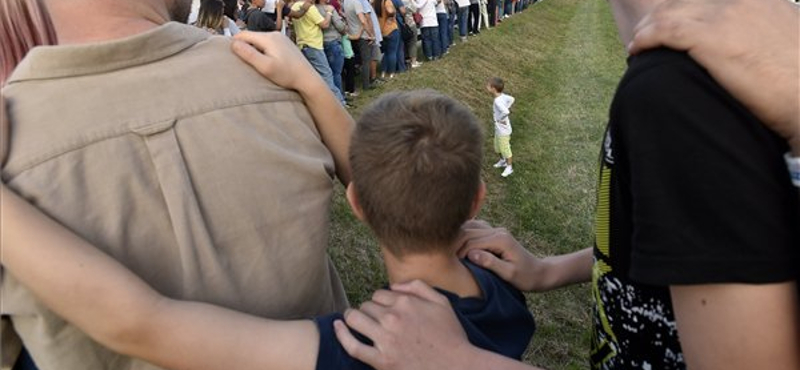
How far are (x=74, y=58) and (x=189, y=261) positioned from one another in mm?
471

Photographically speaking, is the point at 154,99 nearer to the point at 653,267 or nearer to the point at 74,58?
the point at 74,58

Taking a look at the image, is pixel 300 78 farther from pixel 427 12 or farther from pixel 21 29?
pixel 427 12

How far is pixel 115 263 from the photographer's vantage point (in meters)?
1.18

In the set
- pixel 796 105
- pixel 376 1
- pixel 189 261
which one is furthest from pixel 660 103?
pixel 376 1

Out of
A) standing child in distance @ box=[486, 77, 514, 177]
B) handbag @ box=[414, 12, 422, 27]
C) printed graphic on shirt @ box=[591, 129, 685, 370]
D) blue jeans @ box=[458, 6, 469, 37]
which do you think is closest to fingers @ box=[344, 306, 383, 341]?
printed graphic on shirt @ box=[591, 129, 685, 370]

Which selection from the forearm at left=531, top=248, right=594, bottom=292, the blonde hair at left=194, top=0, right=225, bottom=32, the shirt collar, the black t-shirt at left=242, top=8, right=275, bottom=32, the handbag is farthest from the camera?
the handbag

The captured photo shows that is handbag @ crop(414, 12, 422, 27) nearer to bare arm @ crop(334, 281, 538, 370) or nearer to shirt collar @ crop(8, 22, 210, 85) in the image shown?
shirt collar @ crop(8, 22, 210, 85)

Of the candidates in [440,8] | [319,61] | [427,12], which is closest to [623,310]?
[319,61]

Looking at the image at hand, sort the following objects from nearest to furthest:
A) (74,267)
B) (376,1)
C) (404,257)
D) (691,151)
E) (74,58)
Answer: (691,151) → (74,267) → (74,58) → (404,257) → (376,1)

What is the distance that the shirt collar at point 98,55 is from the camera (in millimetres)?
1241

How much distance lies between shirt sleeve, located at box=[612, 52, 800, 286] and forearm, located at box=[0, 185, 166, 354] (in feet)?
3.08

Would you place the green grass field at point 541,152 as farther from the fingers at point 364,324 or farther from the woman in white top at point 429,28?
the fingers at point 364,324

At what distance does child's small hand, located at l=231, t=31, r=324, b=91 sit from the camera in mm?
1504

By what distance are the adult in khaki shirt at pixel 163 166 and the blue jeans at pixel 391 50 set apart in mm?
10414
